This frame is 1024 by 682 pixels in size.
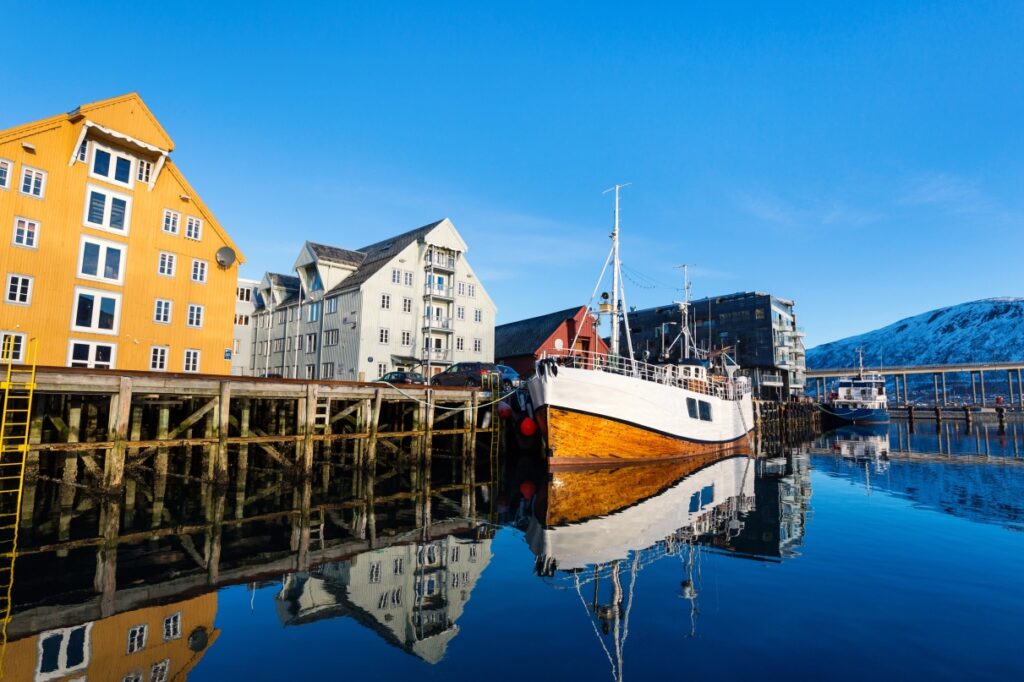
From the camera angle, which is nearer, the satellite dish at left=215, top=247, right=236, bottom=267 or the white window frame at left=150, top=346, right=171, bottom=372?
the white window frame at left=150, top=346, right=171, bottom=372

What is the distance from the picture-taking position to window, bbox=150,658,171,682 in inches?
259

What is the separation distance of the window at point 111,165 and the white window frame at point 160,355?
8.70 metres

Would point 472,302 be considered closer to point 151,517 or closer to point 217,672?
point 151,517

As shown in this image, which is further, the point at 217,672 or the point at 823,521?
the point at 823,521

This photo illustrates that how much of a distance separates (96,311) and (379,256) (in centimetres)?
2309

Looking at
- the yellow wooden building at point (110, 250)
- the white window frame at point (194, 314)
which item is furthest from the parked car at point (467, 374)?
the white window frame at point (194, 314)

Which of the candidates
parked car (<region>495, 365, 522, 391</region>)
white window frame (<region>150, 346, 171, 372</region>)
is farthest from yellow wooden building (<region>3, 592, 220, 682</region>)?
white window frame (<region>150, 346, 171, 372</region>)

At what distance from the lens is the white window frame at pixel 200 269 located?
30000 mm

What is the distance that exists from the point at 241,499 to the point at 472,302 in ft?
103

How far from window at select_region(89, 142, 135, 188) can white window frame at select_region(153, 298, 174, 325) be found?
6.19 m

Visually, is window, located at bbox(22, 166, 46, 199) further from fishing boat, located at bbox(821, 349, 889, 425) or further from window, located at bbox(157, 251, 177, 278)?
fishing boat, located at bbox(821, 349, 889, 425)

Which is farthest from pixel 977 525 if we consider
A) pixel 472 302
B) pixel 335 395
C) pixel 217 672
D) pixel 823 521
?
pixel 472 302

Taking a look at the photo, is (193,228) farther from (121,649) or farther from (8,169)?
(121,649)

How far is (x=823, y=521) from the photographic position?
55.9 feet
